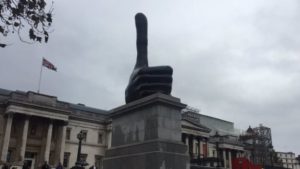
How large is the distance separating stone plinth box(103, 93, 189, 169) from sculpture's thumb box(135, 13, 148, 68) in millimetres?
1956

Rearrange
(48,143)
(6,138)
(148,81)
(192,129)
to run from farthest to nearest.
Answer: (192,129)
(48,143)
(6,138)
(148,81)

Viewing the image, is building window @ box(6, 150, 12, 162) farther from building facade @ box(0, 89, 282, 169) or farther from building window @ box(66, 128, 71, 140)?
building window @ box(66, 128, 71, 140)

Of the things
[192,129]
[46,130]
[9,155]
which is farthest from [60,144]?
[192,129]

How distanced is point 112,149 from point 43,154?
122 feet

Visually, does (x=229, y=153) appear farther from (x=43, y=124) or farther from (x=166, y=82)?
(x=166, y=82)

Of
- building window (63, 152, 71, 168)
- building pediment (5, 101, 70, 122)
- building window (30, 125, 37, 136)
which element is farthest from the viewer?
building window (63, 152, 71, 168)

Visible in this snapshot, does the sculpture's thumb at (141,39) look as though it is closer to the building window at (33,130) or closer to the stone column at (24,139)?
the stone column at (24,139)

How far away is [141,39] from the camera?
12.2 meters

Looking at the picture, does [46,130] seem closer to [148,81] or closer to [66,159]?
[66,159]

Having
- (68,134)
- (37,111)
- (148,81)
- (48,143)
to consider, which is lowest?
(148,81)

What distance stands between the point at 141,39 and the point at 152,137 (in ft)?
13.2

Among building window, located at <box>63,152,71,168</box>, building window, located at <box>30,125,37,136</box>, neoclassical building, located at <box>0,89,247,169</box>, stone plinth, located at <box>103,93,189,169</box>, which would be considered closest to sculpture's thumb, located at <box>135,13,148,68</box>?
stone plinth, located at <box>103,93,189,169</box>

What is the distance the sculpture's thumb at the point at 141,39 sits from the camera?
477 inches

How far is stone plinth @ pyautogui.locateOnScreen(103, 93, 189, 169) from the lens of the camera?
962 centimetres
